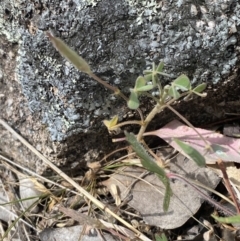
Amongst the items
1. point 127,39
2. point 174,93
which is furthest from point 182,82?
point 127,39

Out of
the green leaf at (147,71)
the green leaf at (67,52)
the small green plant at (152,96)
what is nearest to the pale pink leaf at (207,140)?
the small green plant at (152,96)

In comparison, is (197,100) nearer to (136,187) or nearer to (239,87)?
(239,87)

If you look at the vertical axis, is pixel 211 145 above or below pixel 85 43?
below

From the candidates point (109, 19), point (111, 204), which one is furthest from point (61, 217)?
point (109, 19)

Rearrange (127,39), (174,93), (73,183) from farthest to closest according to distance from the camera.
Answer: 1. (73,183)
2. (127,39)
3. (174,93)

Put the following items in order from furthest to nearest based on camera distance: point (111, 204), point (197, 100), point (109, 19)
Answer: point (111, 204) < point (197, 100) < point (109, 19)

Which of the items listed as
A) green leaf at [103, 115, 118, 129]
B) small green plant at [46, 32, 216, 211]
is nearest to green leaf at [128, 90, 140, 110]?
small green plant at [46, 32, 216, 211]

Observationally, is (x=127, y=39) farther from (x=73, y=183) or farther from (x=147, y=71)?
(x=73, y=183)

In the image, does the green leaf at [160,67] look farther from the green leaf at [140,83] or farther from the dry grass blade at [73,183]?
the dry grass blade at [73,183]
